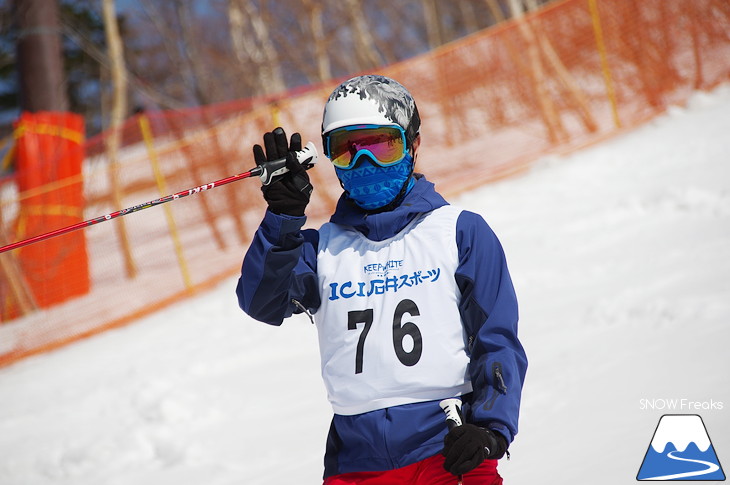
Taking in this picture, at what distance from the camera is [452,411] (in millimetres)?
2283

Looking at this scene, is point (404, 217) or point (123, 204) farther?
point (123, 204)

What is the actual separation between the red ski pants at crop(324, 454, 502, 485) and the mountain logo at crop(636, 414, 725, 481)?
4.80 ft

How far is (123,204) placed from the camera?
386 inches

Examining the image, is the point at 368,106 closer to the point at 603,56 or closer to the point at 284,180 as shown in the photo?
the point at 284,180

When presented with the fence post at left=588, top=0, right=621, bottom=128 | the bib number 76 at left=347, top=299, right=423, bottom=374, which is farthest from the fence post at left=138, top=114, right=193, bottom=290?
the bib number 76 at left=347, top=299, right=423, bottom=374

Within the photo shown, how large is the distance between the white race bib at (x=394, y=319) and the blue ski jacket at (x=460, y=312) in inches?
1.4

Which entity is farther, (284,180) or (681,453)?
(681,453)

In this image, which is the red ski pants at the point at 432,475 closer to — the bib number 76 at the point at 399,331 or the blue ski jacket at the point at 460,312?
the blue ski jacket at the point at 460,312

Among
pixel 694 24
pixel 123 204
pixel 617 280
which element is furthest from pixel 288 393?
pixel 694 24

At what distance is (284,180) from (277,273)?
28cm

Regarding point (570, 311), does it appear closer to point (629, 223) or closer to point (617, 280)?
point (617, 280)

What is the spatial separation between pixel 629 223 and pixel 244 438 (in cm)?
442

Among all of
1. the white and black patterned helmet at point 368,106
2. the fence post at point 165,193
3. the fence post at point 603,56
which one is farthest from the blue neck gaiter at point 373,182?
the fence post at point 603,56

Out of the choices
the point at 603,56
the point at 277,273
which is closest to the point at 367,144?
the point at 277,273
